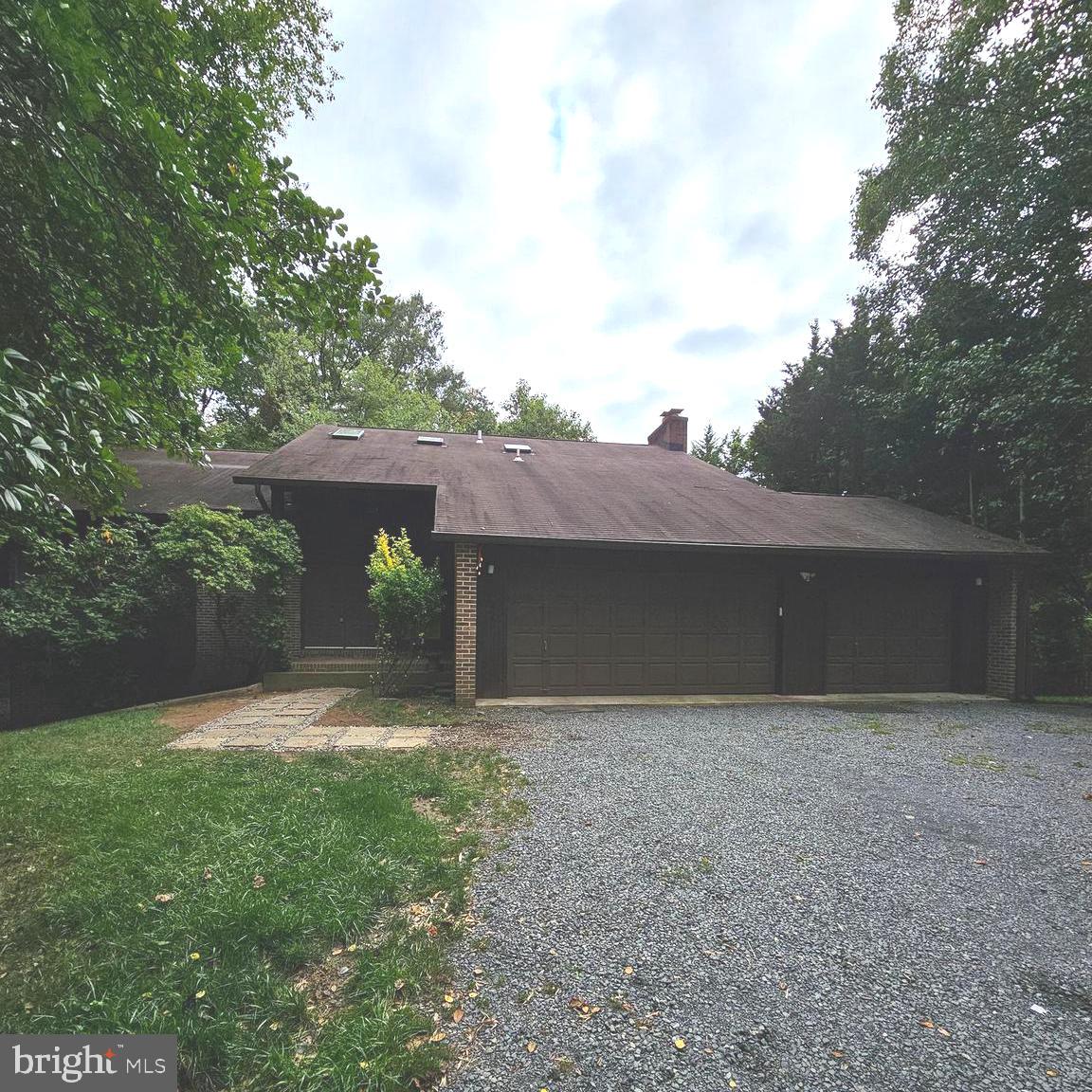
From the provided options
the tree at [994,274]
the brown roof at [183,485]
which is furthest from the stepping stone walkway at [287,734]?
Result: the tree at [994,274]

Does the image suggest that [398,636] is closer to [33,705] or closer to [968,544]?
[33,705]

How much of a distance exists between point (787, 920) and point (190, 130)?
5.58 meters

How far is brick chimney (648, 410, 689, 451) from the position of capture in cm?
1593

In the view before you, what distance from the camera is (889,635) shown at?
376 inches

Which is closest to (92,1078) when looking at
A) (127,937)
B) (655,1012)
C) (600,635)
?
(127,937)

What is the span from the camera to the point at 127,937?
235 centimetres

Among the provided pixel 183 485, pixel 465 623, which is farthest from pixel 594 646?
pixel 183 485

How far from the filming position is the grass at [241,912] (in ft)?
6.15

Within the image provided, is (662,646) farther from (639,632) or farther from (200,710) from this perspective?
(200,710)

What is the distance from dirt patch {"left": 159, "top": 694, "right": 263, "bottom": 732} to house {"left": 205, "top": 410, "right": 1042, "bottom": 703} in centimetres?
154

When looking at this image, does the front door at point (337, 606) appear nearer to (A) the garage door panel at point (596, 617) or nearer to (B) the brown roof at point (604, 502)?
(B) the brown roof at point (604, 502)

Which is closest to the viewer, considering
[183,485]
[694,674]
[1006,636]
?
[694,674]

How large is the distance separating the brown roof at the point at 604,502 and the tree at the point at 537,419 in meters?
15.1

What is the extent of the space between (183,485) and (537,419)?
1928 cm
